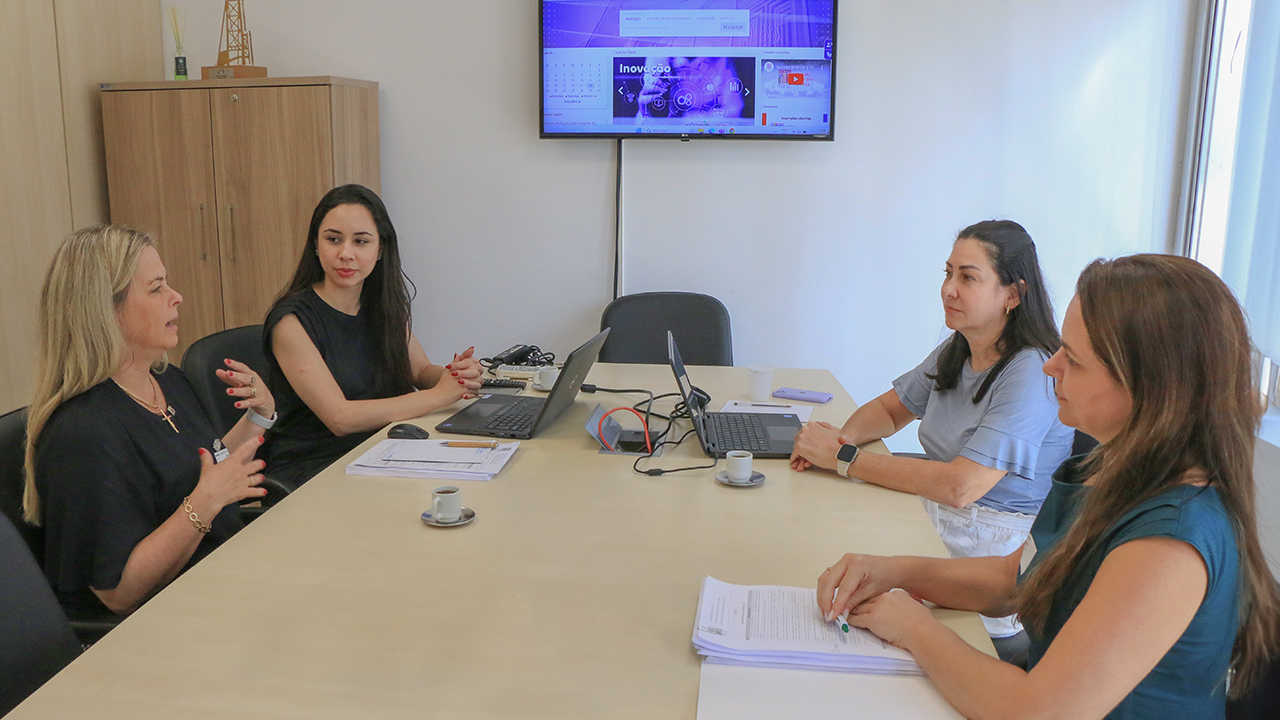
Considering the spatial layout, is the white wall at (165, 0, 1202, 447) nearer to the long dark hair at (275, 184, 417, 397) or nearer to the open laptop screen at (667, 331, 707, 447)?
the long dark hair at (275, 184, 417, 397)

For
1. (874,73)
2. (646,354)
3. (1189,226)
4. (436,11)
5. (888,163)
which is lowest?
(646,354)

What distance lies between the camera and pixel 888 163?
3.76m

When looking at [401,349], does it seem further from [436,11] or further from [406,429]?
[436,11]

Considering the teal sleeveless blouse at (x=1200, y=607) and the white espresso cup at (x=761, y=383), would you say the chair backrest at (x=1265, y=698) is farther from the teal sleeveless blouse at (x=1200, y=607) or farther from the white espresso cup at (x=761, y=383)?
the white espresso cup at (x=761, y=383)

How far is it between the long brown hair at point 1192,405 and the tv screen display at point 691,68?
2775mm

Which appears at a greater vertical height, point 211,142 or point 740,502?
point 211,142

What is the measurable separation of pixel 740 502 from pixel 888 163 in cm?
244

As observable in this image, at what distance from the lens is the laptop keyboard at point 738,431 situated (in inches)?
81.9

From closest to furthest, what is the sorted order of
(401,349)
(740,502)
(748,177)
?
(740,502)
(401,349)
(748,177)

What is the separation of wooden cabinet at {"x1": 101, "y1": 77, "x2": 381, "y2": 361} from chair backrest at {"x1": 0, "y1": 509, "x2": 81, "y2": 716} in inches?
100

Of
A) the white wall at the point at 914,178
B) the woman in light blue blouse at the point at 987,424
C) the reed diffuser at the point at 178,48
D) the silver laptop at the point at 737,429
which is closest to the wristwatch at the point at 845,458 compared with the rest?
the woman in light blue blouse at the point at 987,424

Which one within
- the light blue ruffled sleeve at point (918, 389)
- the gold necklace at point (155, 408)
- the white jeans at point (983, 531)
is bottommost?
the white jeans at point (983, 531)

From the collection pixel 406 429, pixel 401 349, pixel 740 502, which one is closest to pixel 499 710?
pixel 740 502

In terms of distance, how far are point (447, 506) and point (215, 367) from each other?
1303 millimetres
